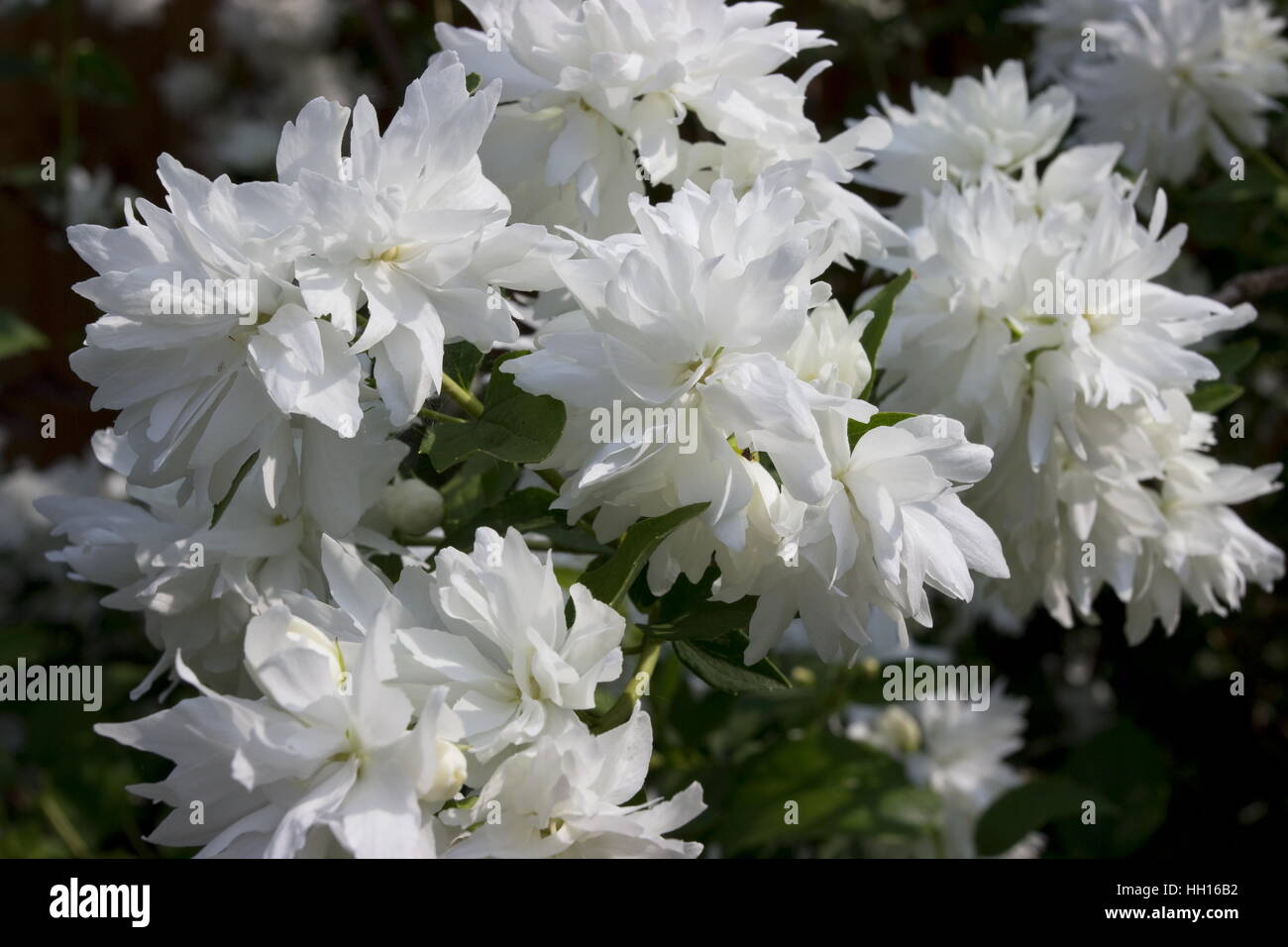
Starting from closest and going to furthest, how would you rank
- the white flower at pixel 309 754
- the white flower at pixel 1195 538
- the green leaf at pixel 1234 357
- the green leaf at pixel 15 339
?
the white flower at pixel 309 754, the white flower at pixel 1195 538, the green leaf at pixel 1234 357, the green leaf at pixel 15 339

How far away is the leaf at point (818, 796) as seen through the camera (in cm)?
128

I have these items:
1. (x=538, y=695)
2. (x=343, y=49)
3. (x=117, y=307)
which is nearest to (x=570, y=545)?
(x=538, y=695)

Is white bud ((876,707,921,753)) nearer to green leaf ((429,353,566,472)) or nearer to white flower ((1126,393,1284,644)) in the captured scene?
white flower ((1126,393,1284,644))

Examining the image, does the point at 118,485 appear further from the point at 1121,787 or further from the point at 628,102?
the point at 1121,787

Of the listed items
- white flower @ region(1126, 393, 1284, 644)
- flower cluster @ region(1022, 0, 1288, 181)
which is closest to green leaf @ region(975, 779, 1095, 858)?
white flower @ region(1126, 393, 1284, 644)

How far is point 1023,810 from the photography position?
1.40m

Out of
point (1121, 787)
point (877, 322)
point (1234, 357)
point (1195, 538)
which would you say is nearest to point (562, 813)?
point (877, 322)

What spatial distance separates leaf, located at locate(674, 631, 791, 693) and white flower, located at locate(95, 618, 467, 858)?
0.24 m

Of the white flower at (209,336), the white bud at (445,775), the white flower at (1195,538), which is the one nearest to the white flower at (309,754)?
the white bud at (445,775)

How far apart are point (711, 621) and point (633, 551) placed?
99 mm

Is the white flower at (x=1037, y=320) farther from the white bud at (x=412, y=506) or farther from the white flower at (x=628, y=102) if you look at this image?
the white bud at (x=412, y=506)

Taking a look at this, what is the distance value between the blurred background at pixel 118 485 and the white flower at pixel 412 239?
2.06 feet
